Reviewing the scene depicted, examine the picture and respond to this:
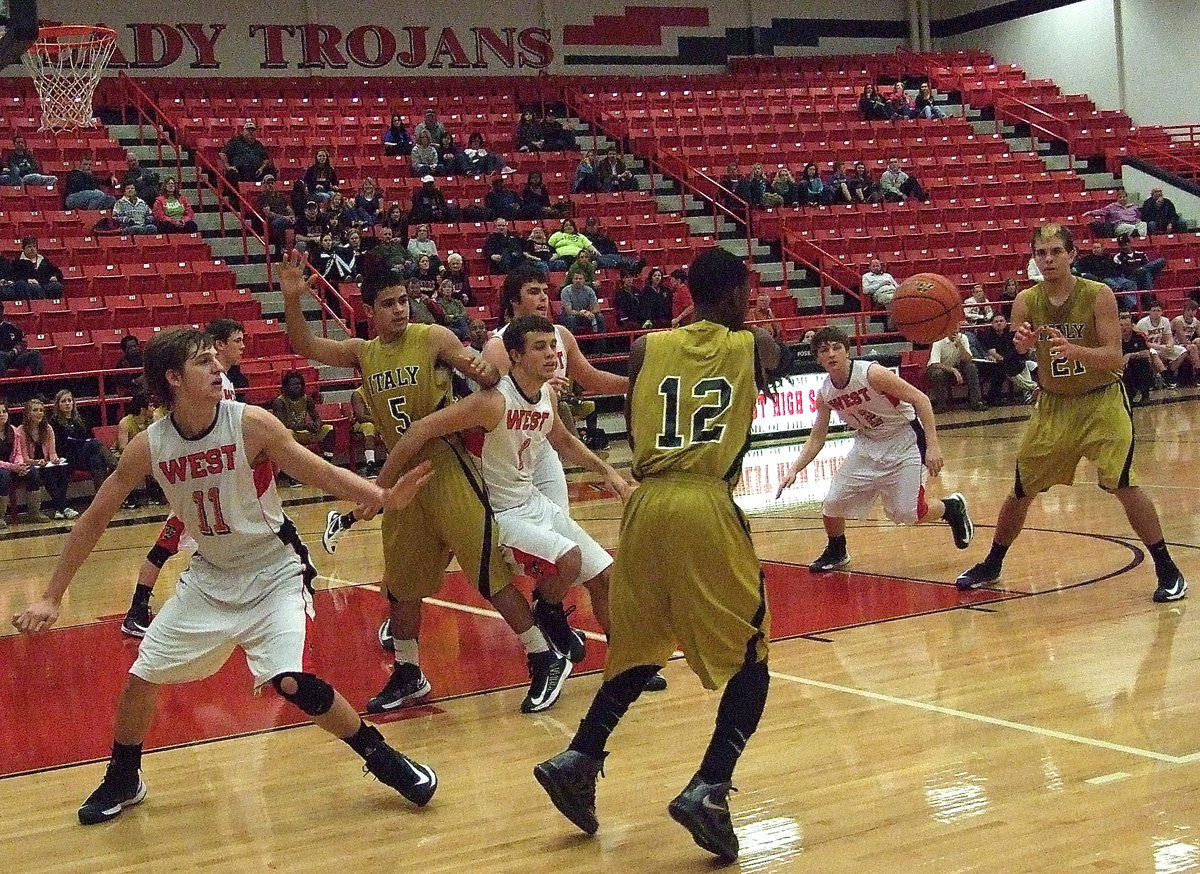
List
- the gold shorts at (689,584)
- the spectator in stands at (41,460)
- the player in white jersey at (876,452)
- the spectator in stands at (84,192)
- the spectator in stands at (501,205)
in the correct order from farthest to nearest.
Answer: the spectator in stands at (501,205)
the spectator in stands at (84,192)
the spectator in stands at (41,460)
the player in white jersey at (876,452)
the gold shorts at (689,584)

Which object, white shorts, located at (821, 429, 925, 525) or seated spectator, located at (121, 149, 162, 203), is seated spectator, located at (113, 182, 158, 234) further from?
white shorts, located at (821, 429, 925, 525)

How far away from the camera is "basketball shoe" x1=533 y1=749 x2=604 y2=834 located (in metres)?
4.23

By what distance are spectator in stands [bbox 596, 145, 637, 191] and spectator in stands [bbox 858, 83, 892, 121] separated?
620 cm

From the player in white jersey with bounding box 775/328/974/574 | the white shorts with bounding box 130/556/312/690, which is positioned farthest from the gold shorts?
the player in white jersey with bounding box 775/328/974/574

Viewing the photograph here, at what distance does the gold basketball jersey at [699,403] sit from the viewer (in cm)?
429

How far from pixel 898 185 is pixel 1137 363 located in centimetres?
591

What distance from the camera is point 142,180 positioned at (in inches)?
736

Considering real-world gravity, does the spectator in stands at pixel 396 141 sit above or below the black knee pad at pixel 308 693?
above

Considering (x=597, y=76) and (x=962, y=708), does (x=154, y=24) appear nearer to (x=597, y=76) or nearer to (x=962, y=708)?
(x=597, y=76)

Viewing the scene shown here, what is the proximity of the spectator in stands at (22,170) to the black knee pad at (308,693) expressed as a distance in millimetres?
15508

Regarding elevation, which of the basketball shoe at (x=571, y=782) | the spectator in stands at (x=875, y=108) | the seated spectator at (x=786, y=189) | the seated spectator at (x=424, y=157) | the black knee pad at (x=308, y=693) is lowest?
the basketball shoe at (x=571, y=782)

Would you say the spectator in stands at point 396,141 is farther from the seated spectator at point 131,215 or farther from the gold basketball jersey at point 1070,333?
the gold basketball jersey at point 1070,333

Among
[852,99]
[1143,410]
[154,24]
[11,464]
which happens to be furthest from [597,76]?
[11,464]

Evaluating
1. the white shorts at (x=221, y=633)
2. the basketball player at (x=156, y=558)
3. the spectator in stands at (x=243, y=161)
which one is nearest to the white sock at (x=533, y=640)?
the white shorts at (x=221, y=633)
